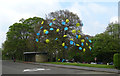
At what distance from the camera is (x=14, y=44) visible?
50.8 m

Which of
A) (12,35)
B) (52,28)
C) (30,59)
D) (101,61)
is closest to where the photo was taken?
(52,28)

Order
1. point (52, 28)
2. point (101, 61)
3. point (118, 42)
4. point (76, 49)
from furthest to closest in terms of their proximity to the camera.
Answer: point (101, 61)
point (76, 49)
point (52, 28)
point (118, 42)

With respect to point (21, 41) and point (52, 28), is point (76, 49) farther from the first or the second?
point (21, 41)

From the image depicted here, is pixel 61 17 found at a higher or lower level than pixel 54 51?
higher

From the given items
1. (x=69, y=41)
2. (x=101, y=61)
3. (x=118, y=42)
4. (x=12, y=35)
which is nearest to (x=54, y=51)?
(x=69, y=41)

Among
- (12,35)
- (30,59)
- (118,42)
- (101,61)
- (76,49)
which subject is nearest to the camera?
(118,42)

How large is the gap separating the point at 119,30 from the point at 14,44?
1473 inches

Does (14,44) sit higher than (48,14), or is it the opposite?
(48,14)

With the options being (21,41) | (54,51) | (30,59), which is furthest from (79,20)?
(21,41)

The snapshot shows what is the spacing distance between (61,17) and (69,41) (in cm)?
600

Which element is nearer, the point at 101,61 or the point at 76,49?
the point at 76,49

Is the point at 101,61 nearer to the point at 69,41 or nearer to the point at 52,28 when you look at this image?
the point at 69,41

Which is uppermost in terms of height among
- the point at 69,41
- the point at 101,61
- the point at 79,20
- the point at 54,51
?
the point at 79,20

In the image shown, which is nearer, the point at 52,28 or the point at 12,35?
the point at 52,28
